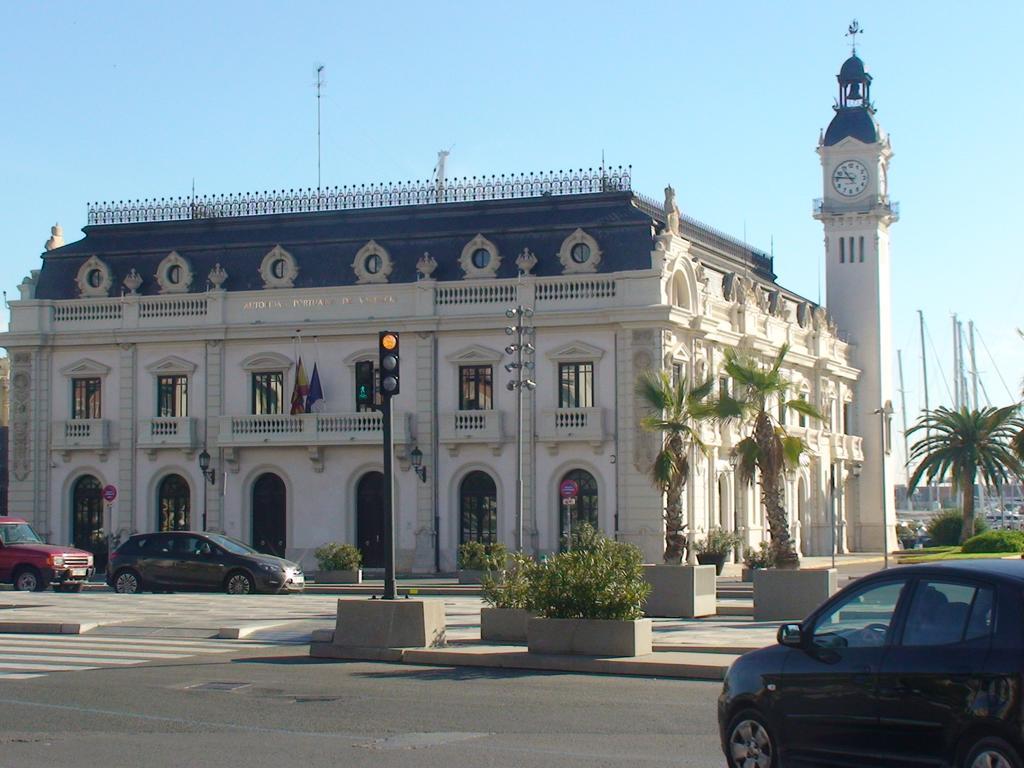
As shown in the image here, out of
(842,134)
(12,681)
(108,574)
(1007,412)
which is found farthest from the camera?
(842,134)

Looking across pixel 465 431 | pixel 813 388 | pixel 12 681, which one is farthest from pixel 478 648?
pixel 813 388

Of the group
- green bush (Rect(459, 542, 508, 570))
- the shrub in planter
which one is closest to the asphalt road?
green bush (Rect(459, 542, 508, 570))

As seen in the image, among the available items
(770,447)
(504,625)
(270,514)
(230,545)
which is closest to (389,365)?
(504,625)

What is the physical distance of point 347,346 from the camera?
55438mm

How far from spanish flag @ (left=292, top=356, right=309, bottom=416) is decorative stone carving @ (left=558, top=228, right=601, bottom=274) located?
31.2 feet

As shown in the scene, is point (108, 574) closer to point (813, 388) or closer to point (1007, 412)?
point (813, 388)

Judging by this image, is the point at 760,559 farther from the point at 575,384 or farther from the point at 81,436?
the point at 81,436

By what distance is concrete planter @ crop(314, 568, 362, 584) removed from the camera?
154 feet

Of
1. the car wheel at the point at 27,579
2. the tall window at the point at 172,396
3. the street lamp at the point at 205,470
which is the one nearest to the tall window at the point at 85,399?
the tall window at the point at 172,396

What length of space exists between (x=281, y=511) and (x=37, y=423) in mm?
9548

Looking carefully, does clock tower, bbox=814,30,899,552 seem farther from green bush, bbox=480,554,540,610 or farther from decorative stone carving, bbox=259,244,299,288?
green bush, bbox=480,554,540,610

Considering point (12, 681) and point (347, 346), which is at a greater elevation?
point (347, 346)

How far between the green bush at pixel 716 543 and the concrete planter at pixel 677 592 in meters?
20.6

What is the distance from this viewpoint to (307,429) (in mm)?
55156
